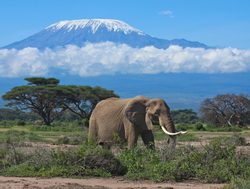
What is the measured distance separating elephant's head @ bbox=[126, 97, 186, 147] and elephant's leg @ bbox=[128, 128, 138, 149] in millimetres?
207

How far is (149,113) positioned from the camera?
16.6 metres

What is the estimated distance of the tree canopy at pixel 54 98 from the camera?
180 feet

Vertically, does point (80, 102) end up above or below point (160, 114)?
below

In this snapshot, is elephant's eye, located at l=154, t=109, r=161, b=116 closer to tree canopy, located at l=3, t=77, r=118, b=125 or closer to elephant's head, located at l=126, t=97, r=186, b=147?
elephant's head, located at l=126, t=97, r=186, b=147

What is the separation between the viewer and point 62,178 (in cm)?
1355

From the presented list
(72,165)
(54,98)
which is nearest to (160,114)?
(72,165)

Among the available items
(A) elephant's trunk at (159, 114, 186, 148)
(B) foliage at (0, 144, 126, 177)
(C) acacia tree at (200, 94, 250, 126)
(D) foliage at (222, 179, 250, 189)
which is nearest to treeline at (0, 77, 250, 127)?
(C) acacia tree at (200, 94, 250, 126)

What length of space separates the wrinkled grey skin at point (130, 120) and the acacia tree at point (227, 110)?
37069mm

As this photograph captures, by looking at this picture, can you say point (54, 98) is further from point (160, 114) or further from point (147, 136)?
point (160, 114)

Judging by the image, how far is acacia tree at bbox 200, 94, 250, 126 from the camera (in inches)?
2170

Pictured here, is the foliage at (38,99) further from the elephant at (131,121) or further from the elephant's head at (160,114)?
the elephant's head at (160,114)

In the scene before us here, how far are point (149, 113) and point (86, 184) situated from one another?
438 cm

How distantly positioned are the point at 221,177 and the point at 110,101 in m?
5.94

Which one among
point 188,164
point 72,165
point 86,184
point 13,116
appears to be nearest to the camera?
point 86,184
